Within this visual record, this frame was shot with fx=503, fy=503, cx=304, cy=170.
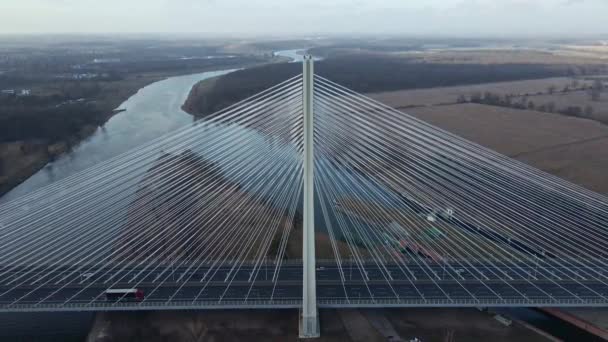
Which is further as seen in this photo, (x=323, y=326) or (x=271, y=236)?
(x=271, y=236)

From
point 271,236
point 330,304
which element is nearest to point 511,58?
point 271,236

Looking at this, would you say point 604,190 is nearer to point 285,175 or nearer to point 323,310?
point 285,175

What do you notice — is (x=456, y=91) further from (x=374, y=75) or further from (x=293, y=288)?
(x=293, y=288)

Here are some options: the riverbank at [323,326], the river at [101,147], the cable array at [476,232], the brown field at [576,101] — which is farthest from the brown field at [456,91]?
the riverbank at [323,326]

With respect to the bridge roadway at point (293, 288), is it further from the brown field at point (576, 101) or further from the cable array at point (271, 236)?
the brown field at point (576, 101)

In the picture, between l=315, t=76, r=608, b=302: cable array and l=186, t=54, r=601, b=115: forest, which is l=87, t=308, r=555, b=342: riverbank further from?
l=186, t=54, r=601, b=115: forest

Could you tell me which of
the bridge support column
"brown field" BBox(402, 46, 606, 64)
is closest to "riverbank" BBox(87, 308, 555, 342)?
the bridge support column
